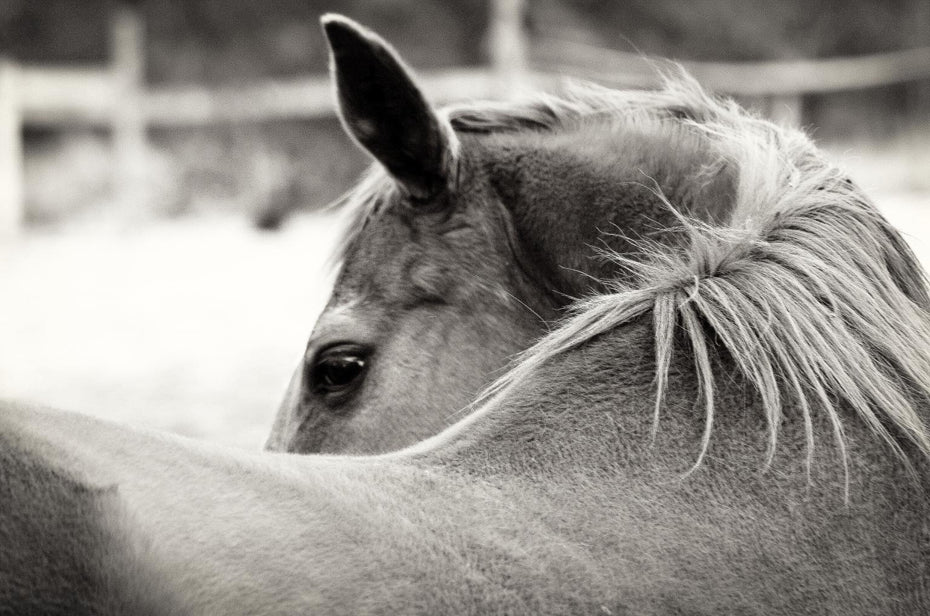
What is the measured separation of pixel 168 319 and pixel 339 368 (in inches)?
250

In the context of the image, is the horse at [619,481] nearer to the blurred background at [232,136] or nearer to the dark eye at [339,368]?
the dark eye at [339,368]

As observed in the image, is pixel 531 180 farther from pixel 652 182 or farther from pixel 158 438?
pixel 158 438

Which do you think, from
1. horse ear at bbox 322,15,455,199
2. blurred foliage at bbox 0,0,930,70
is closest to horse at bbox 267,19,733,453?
horse ear at bbox 322,15,455,199

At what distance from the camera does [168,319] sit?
813 centimetres

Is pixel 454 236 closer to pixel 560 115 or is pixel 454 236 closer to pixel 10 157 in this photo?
pixel 560 115

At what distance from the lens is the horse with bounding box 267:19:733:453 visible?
6.65 ft

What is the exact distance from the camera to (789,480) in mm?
1407

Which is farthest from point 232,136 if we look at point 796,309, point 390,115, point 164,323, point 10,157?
point 796,309

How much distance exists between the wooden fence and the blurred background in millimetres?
34

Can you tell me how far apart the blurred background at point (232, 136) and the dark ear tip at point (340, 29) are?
113 inches

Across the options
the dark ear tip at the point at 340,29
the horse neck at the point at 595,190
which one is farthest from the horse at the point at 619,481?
the dark ear tip at the point at 340,29

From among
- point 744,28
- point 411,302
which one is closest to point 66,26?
point 744,28

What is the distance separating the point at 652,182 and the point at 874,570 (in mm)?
959

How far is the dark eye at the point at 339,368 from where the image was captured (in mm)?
2131
